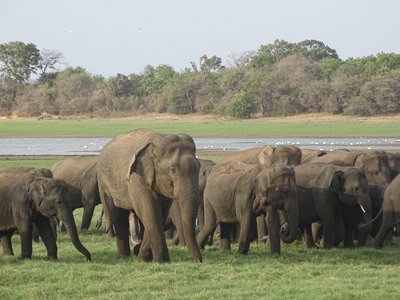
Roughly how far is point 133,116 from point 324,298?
7113 cm

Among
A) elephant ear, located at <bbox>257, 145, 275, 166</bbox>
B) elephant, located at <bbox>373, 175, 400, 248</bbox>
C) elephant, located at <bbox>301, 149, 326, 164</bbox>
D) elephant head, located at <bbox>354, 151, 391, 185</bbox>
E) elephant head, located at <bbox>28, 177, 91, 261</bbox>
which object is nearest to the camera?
elephant head, located at <bbox>28, 177, 91, 261</bbox>

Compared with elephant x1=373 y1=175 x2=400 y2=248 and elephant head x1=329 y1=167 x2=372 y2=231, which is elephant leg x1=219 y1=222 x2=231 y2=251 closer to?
elephant head x1=329 y1=167 x2=372 y2=231

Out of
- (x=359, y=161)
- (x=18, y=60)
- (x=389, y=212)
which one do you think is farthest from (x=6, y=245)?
(x=18, y=60)

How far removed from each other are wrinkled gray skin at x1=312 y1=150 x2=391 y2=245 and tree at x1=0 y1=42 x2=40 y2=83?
80.6 m

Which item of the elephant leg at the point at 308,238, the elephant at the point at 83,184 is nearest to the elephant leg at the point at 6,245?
the elephant at the point at 83,184

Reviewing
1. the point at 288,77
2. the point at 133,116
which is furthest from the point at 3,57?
the point at 288,77

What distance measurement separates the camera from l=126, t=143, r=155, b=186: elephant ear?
41.5 ft

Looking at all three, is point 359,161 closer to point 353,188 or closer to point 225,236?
point 353,188

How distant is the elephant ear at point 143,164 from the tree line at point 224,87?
53.9 metres

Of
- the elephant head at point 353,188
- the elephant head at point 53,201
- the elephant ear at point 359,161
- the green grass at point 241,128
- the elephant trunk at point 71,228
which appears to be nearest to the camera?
the elephant trunk at point 71,228

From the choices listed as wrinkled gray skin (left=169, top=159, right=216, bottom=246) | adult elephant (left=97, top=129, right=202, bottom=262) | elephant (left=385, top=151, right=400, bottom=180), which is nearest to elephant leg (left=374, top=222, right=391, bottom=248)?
wrinkled gray skin (left=169, top=159, right=216, bottom=246)

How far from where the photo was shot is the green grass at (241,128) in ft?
178

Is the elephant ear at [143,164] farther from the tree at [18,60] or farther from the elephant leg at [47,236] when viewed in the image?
the tree at [18,60]

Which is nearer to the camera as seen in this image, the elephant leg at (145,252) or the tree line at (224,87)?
the elephant leg at (145,252)
